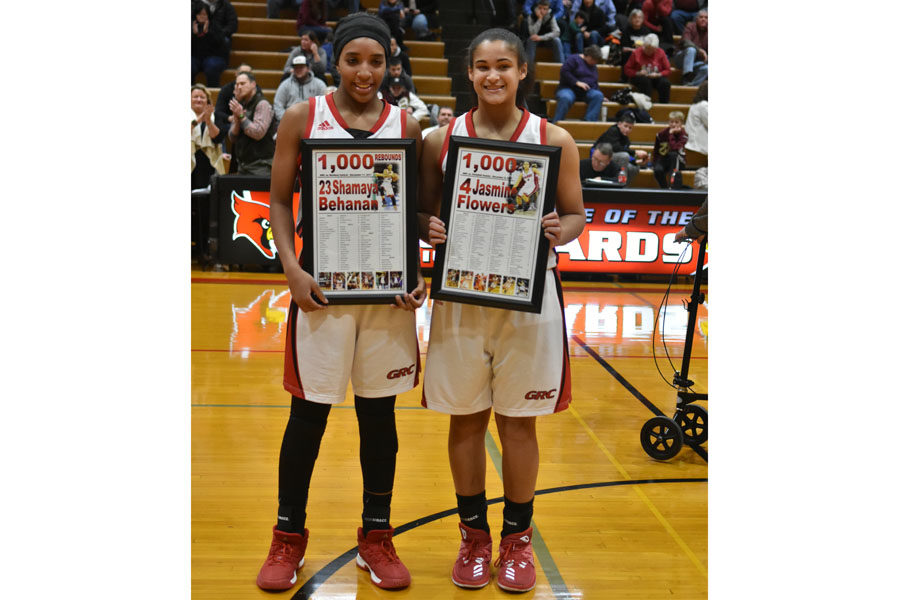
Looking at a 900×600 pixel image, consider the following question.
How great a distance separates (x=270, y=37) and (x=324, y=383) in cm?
1194

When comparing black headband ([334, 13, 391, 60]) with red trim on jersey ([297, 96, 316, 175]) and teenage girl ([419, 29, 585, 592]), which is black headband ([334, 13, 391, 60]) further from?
teenage girl ([419, 29, 585, 592])

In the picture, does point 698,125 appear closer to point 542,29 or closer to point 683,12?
point 542,29

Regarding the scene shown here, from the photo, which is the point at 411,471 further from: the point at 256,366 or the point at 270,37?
the point at 270,37

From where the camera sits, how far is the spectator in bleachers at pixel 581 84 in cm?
1349

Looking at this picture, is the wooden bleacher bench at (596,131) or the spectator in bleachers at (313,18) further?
the wooden bleacher bench at (596,131)

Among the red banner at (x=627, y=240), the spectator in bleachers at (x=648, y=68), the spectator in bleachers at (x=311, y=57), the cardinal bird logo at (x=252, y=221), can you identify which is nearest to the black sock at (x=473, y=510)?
the red banner at (x=627, y=240)

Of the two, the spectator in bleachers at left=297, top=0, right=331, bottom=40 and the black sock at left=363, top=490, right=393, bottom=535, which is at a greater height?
the spectator in bleachers at left=297, top=0, right=331, bottom=40

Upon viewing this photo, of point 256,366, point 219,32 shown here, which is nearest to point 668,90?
point 219,32

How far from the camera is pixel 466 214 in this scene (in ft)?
10.2

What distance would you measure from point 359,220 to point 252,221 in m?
6.81

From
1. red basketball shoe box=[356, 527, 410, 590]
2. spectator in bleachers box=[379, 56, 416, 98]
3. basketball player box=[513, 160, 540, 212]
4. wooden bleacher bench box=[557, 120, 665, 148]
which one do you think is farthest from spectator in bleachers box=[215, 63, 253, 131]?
basketball player box=[513, 160, 540, 212]

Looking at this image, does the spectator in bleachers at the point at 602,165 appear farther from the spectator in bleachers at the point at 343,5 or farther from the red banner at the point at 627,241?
the spectator in bleachers at the point at 343,5

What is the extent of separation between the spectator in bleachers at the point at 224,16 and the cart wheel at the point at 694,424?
10.1m

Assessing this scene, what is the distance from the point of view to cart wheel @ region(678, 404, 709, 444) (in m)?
4.98
